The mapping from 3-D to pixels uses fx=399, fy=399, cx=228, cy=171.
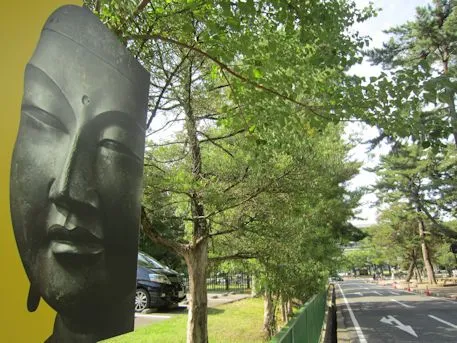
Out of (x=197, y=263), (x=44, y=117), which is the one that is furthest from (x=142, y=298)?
(x=44, y=117)

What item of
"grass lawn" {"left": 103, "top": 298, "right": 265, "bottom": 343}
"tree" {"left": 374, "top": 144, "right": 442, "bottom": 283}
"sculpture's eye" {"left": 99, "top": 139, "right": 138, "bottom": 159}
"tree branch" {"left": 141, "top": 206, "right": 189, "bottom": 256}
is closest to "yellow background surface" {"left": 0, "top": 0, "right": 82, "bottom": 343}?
"sculpture's eye" {"left": 99, "top": 139, "right": 138, "bottom": 159}

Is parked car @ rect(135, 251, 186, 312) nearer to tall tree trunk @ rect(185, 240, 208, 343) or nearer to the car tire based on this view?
the car tire

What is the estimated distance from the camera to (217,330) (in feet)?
37.9

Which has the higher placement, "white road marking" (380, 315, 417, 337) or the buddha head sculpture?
the buddha head sculpture

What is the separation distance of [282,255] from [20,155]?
6.60 metres

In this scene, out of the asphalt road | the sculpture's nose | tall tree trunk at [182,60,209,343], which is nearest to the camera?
→ the sculpture's nose

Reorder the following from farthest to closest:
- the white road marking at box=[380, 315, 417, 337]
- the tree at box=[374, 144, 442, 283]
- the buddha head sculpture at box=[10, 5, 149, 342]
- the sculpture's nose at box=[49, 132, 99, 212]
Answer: the tree at box=[374, 144, 442, 283] < the white road marking at box=[380, 315, 417, 337] < the sculpture's nose at box=[49, 132, 99, 212] < the buddha head sculpture at box=[10, 5, 149, 342]

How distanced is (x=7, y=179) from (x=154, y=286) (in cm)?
982

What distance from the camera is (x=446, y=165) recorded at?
28.9 m

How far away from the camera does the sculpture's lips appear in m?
1.89

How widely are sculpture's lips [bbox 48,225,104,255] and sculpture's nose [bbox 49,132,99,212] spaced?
11 centimetres

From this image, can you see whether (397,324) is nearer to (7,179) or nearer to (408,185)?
(7,179)

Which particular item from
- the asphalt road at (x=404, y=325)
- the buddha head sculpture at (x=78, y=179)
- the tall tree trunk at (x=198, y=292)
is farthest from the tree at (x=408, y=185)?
the buddha head sculpture at (x=78, y=179)

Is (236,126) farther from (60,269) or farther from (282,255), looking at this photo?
(60,269)
